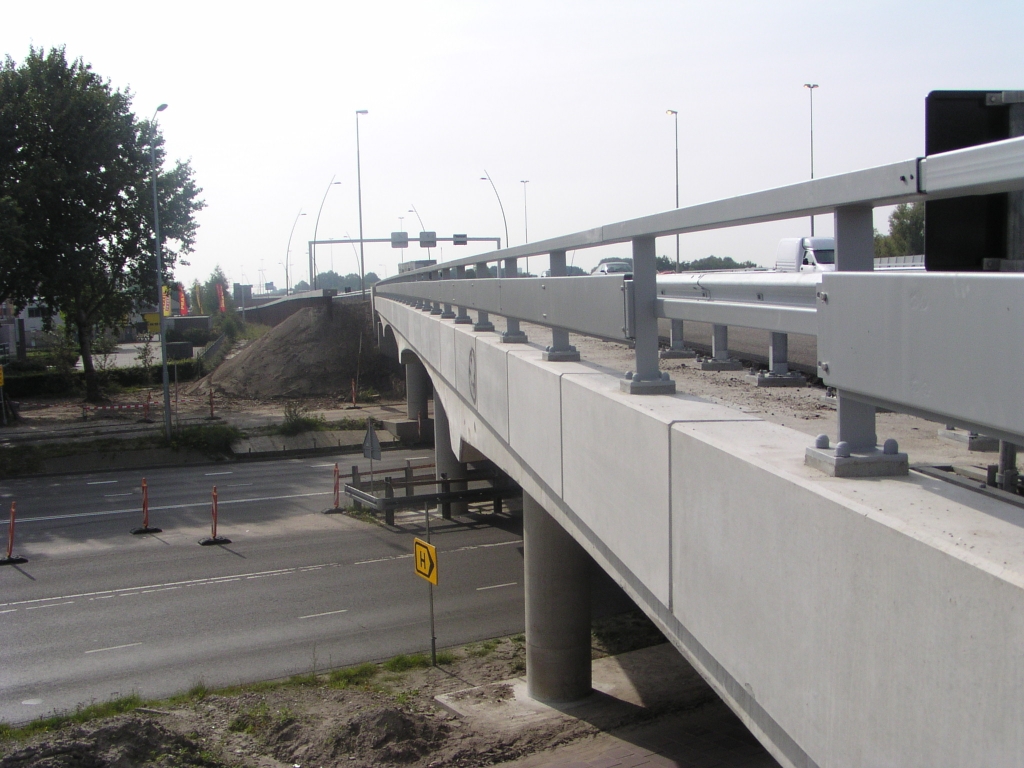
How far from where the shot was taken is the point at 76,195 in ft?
126

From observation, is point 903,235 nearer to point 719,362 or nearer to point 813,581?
point 719,362

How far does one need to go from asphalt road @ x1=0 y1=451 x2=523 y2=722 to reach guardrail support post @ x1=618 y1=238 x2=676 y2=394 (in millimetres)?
9993

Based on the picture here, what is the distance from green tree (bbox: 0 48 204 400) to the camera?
36.5m

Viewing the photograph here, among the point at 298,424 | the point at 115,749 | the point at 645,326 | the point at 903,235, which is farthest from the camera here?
the point at 298,424

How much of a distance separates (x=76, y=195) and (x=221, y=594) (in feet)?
91.1

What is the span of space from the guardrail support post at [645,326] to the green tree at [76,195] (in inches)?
1315

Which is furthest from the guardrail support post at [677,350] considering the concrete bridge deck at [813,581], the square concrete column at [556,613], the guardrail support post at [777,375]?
the square concrete column at [556,613]

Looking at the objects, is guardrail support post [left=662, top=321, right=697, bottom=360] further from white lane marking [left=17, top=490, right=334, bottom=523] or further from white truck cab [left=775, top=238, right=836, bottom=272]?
white lane marking [left=17, top=490, right=334, bottom=523]

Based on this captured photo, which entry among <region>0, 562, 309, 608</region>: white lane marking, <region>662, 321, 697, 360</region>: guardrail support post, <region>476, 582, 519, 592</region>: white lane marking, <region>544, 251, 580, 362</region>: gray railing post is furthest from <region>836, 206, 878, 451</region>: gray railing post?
<region>0, 562, 309, 608</region>: white lane marking

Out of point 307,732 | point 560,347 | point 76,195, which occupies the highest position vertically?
point 76,195

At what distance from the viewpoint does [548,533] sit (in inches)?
447

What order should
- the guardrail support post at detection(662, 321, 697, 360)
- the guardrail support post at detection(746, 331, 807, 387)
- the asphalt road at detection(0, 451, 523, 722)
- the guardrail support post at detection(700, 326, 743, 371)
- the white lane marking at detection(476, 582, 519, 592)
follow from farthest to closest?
the white lane marking at detection(476, 582, 519, 592)
the asphalt road at detection(0, 451, 523, 722)
the guardrail support post at detection(662, 321, 697, 360)
the guardrail support post at detection(700, 326, 743, 371)
the guardrail support post at detection(746, 331, 807, 387)

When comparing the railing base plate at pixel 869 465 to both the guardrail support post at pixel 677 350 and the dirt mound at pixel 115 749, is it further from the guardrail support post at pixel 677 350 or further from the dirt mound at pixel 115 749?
the dirt mound at pixel 115 749

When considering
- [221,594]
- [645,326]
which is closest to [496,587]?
[221,594]
